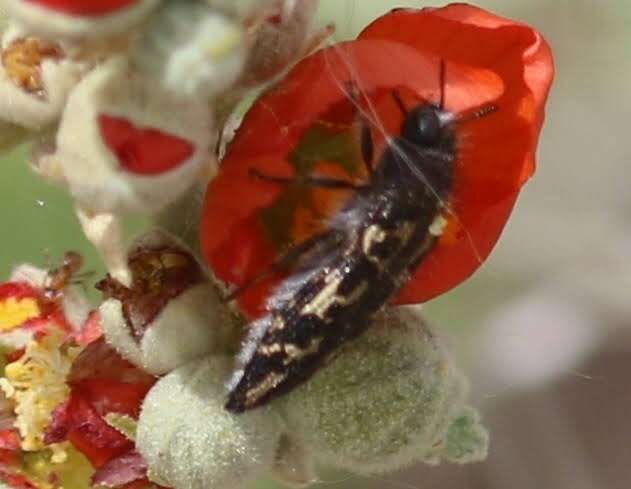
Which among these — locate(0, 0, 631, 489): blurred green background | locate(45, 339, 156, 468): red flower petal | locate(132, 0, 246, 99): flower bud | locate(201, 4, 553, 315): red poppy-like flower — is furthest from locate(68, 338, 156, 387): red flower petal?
locate(0, 0, 631, 489): blurred green background

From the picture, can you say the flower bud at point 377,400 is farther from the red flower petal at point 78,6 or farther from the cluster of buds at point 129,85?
the red flower petal at point 78,6

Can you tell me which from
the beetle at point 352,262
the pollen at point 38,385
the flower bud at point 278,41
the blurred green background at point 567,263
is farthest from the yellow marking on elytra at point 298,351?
the blurred green background at point 567,263

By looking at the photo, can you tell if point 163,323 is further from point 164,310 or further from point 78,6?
point 78,6

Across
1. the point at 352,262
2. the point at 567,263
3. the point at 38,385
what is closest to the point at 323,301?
the point at 352,262

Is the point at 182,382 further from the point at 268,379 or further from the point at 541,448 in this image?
the point at 541,448

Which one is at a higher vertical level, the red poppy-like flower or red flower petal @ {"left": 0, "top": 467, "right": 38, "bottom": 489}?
the red poppy-like flower

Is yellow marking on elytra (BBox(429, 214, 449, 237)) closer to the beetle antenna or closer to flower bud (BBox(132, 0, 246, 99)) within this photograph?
the beetle antenna
